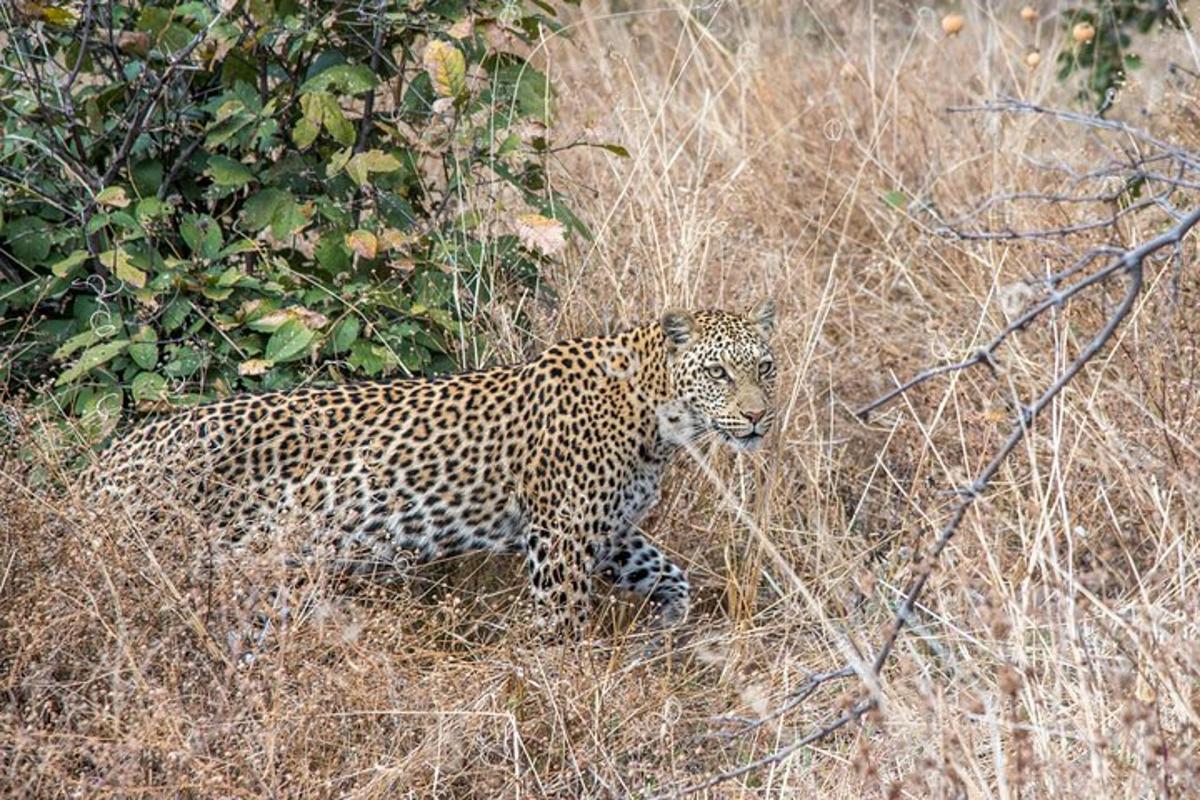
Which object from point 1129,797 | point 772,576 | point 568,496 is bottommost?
point 772,576

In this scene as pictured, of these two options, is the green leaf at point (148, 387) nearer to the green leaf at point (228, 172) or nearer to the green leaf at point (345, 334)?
the green leaf at point (345, 334)

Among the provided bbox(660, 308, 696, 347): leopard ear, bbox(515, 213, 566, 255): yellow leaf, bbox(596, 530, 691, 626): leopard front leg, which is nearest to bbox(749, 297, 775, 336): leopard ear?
bbox(660, 308, 696, 347): leopard ear

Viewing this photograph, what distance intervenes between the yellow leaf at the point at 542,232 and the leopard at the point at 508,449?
337 millimetres

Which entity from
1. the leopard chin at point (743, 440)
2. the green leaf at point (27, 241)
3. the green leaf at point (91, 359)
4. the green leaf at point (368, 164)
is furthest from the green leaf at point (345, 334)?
the leopard chin at point (743, 440)

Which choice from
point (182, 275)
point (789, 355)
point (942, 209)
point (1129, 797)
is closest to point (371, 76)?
point (182, 275)

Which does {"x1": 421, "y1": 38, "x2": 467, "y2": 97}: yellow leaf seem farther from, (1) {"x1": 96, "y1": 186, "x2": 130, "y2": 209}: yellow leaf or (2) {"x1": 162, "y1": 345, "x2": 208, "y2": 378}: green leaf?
(2) {"x1": 162, "y1": 345, "x2": 208, "y2": 378}: green leaf

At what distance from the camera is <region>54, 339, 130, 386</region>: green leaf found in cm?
673

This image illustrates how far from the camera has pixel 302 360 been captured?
7.13 m

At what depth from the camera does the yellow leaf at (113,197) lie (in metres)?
6.83

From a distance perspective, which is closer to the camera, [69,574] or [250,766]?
[250,766]

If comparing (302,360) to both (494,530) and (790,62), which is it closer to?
(494,530)

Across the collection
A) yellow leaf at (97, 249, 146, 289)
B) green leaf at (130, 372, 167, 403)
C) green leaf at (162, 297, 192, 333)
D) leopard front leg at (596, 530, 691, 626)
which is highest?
yellow leaf at (97, 249, 146, 289)

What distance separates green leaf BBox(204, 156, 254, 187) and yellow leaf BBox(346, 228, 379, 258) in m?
0.42

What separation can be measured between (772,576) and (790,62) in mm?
4110
